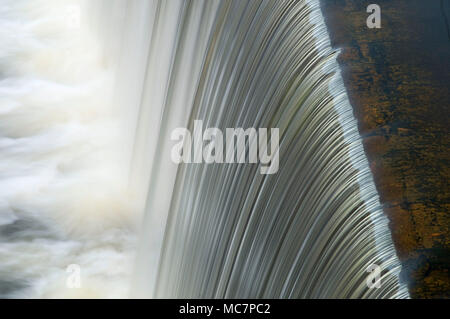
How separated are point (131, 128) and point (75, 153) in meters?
0.80

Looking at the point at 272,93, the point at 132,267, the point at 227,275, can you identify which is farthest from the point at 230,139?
the point at 132,267

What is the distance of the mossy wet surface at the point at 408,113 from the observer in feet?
6.43

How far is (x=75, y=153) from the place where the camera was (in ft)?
18.4

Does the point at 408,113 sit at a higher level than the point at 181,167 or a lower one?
lower

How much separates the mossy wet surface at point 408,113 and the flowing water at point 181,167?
6 centimetres

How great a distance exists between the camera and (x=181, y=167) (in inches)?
143

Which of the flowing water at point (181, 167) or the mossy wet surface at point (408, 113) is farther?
the flowing water at point (181, 167)

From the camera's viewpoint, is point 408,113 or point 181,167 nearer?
point 408,113

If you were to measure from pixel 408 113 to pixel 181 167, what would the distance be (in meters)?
1.60

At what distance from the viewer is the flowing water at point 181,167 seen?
7.47 feet

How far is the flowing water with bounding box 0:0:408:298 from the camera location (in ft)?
7.47

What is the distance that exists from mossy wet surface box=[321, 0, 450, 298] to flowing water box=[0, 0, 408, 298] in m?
0.06

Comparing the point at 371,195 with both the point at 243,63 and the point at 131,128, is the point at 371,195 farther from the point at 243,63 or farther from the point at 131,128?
the point at 131,128

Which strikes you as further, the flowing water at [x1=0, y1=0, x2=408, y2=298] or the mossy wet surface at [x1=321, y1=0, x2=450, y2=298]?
the flowing water at [x1=0, y1=0, x2=408, y2=298]
